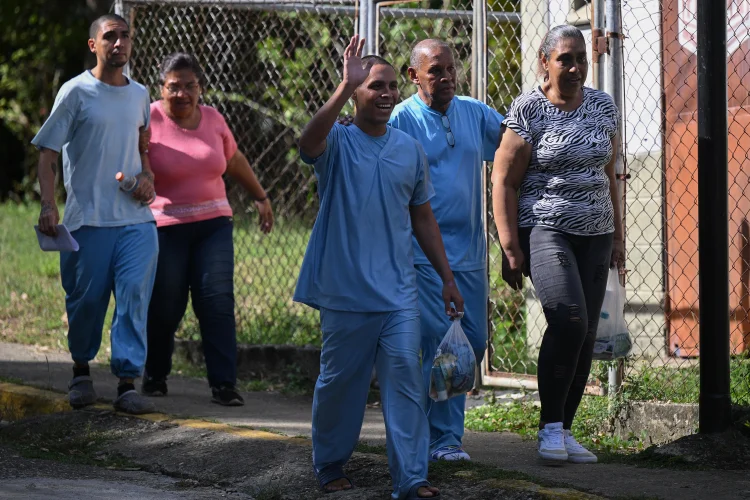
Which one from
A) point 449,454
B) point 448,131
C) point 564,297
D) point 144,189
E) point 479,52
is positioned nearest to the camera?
point 564,297

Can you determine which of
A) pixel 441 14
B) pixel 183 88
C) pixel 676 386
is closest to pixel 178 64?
pixel 183 88

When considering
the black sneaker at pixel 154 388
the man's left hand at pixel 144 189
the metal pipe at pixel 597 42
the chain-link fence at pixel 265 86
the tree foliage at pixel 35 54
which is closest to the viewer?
the metal pipe at pixel 597 42

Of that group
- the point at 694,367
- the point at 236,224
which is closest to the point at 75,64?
the point at 236,224

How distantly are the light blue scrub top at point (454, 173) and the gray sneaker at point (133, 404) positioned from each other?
2.02m

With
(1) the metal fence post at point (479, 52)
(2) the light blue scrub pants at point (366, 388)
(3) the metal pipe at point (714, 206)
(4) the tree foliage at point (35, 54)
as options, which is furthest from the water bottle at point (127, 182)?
(4) the tree foliage at point (35, 54)

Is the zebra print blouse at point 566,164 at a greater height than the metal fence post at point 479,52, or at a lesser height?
lesser

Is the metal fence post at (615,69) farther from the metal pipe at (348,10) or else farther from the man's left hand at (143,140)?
the man's left hand at (143,140)

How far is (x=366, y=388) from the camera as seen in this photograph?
472 centimetres

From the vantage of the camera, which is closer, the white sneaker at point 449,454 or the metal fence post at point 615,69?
the white sneaker at point 449,454

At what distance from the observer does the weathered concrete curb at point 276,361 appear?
797cm

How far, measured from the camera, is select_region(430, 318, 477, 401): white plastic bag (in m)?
4.70

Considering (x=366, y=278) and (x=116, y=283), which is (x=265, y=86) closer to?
(x=116, y=283)

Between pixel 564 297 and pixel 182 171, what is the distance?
2.73m

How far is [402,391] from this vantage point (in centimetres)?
452
